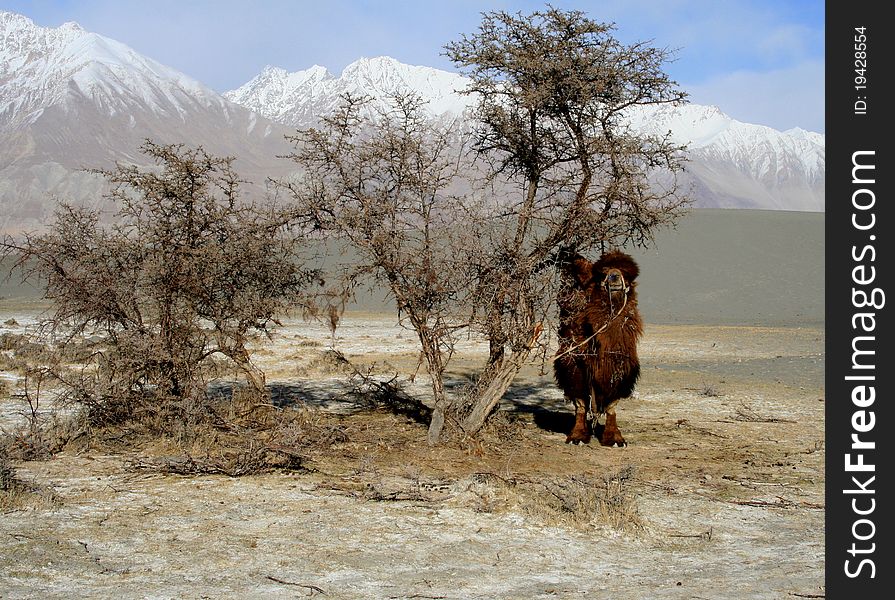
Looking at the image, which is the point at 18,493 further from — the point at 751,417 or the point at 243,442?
the point at 751,417

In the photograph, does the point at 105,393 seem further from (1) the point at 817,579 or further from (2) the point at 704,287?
(2) the point at 704,287

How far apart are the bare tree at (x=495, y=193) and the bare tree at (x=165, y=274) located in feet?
2.82

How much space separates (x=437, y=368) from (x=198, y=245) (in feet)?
8.97

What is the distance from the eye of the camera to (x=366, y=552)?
5910mm

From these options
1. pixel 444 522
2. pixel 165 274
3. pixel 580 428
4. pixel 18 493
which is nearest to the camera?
pixel 444 522

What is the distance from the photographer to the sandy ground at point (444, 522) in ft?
17.5

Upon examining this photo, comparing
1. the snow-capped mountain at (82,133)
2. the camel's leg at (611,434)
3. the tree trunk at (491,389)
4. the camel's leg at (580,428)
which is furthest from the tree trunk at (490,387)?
the snow-capped mountain at (82,133)

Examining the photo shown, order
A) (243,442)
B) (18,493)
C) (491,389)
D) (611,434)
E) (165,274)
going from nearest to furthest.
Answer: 1. (18,493)
2. (243,442)
3. (165,274)
4. (491,389)
5. (611,434)

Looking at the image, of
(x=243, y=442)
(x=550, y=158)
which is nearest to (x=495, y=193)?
(x=550, y=158)

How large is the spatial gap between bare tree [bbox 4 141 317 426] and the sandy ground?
3.45ft

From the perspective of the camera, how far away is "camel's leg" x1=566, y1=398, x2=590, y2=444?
10.0 m

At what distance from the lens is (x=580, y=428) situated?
10055mm

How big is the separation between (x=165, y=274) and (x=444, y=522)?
4193 millimetres
